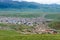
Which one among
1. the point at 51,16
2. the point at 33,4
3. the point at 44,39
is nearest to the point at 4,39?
the point at 44,39

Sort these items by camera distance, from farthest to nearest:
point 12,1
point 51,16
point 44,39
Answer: point 12,1
point 51,16
point 44,39

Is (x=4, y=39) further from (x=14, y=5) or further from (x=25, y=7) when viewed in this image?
(x=14, y=5)

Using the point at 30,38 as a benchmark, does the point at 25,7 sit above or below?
below

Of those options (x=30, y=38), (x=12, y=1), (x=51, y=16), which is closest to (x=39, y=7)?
(x=12, y=1)

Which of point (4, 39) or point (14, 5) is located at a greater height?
point (4, 39)

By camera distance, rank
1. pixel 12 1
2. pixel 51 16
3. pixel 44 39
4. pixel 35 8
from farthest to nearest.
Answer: pixel 12 1
pixel 35 8
pixel 51 16
pixel 44 39

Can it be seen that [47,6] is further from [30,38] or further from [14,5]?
[30,38]

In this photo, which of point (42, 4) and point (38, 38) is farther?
point (42, 4)

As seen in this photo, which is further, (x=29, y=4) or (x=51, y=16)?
(x=29, y=4)

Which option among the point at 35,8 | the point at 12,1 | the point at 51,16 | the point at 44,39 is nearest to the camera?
the point at 44,39
